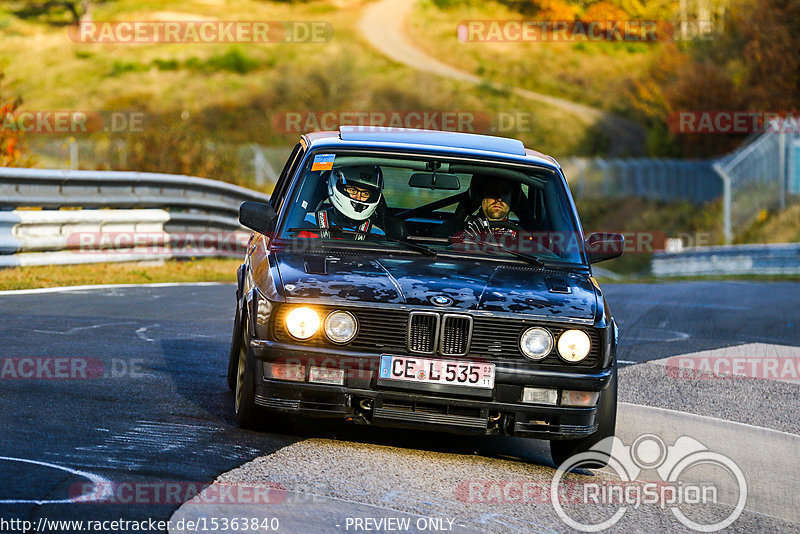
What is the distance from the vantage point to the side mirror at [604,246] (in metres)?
7.48

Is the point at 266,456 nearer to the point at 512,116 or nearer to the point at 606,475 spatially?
the point at 606,475

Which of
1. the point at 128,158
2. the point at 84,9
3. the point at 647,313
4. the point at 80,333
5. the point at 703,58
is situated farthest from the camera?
the point at 84,9

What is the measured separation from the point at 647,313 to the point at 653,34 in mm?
62845

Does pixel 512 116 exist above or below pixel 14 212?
above

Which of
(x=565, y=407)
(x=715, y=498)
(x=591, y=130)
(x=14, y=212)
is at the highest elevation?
(x=591, y=130)

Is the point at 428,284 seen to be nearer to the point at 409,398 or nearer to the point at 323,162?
the point at 409,398

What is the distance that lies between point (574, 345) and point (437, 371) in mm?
722

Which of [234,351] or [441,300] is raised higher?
[441,300]

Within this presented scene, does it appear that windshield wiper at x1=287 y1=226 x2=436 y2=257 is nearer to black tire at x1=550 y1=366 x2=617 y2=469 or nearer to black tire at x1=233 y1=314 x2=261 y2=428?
black tire at x1=233 y1=314 x2=261 y2=428

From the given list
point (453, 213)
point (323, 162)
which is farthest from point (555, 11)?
point (323, 162)

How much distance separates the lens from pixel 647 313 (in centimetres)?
1516

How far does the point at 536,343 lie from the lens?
627 cm

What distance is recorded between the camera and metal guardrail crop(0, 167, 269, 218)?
14.6 meters

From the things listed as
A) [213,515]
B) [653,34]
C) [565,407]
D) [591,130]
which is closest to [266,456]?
[213,515]
